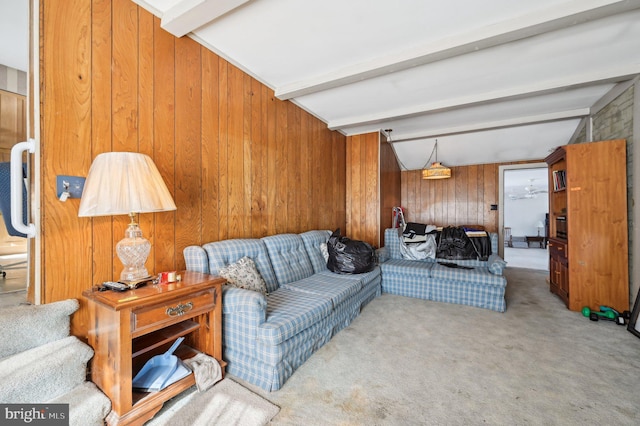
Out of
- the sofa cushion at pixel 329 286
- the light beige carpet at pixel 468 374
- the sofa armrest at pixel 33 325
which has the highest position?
the sofa armrest at pixel 33 325

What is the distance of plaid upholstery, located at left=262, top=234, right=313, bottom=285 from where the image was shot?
2695 millimetres

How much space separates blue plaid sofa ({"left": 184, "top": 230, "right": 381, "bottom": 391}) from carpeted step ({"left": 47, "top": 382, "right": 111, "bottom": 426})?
2.34 feet

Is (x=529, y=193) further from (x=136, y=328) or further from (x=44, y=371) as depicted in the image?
(x=44, y=371)

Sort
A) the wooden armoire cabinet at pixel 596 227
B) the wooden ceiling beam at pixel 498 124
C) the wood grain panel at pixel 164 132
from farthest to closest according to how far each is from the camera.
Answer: the wooden ceiling beam at pixel 498 124
the wooden armoire cabinet at pixel 596 227
the wood grain panel at pixel 164 132

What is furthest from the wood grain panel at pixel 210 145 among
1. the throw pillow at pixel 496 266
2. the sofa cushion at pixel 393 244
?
the throw pillow at pixel 496 266

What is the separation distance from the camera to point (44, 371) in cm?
125

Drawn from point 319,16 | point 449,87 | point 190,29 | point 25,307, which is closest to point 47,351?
point 25,307

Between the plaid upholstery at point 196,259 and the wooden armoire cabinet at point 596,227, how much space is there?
13.2 ft

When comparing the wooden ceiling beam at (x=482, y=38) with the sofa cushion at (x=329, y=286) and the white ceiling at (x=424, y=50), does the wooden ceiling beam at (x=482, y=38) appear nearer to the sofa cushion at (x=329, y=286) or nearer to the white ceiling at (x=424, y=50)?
the white ceiling at (x=424, y=50)

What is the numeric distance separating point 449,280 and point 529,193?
8981 mm

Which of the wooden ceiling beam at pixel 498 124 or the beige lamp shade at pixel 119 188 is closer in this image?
the beige lamp shade at pixel 119 188

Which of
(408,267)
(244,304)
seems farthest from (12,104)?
(408,267)

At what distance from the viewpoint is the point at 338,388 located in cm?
174

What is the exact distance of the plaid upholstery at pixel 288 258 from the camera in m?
2.70
